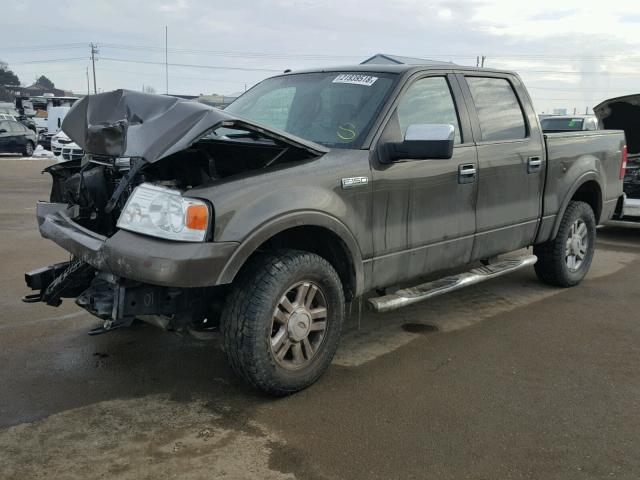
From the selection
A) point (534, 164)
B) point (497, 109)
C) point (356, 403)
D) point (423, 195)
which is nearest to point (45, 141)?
point (497, 109)

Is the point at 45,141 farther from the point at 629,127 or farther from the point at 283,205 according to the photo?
the point at 283,205

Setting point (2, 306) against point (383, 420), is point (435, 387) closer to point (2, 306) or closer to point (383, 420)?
point (383, 420)

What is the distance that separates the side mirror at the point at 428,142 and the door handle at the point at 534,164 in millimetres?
1719

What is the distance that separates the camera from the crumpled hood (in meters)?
3.02

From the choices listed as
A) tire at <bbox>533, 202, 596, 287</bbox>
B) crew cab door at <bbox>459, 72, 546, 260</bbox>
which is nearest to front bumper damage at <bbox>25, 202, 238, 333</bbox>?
crew cab door at <bbox>459, 72, 546, 260</bbox>

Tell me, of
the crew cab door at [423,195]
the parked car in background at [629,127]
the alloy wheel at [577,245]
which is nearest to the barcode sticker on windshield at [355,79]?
the crew cab door at [423,195]

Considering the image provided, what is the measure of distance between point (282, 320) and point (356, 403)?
64 centimetres

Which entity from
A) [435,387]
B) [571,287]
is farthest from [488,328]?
[571,287]

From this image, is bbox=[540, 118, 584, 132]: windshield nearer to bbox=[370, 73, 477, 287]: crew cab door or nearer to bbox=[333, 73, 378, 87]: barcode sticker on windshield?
bbox=[370, 73, 477, 287]: crew cab door

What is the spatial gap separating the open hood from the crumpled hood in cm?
619

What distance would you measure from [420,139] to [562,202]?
2.55 meters

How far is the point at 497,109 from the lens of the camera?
195 inches

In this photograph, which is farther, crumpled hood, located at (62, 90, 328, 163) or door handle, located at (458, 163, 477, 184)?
door handle, located at (458, 163, 477, 184)

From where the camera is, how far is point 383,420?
3270mm
